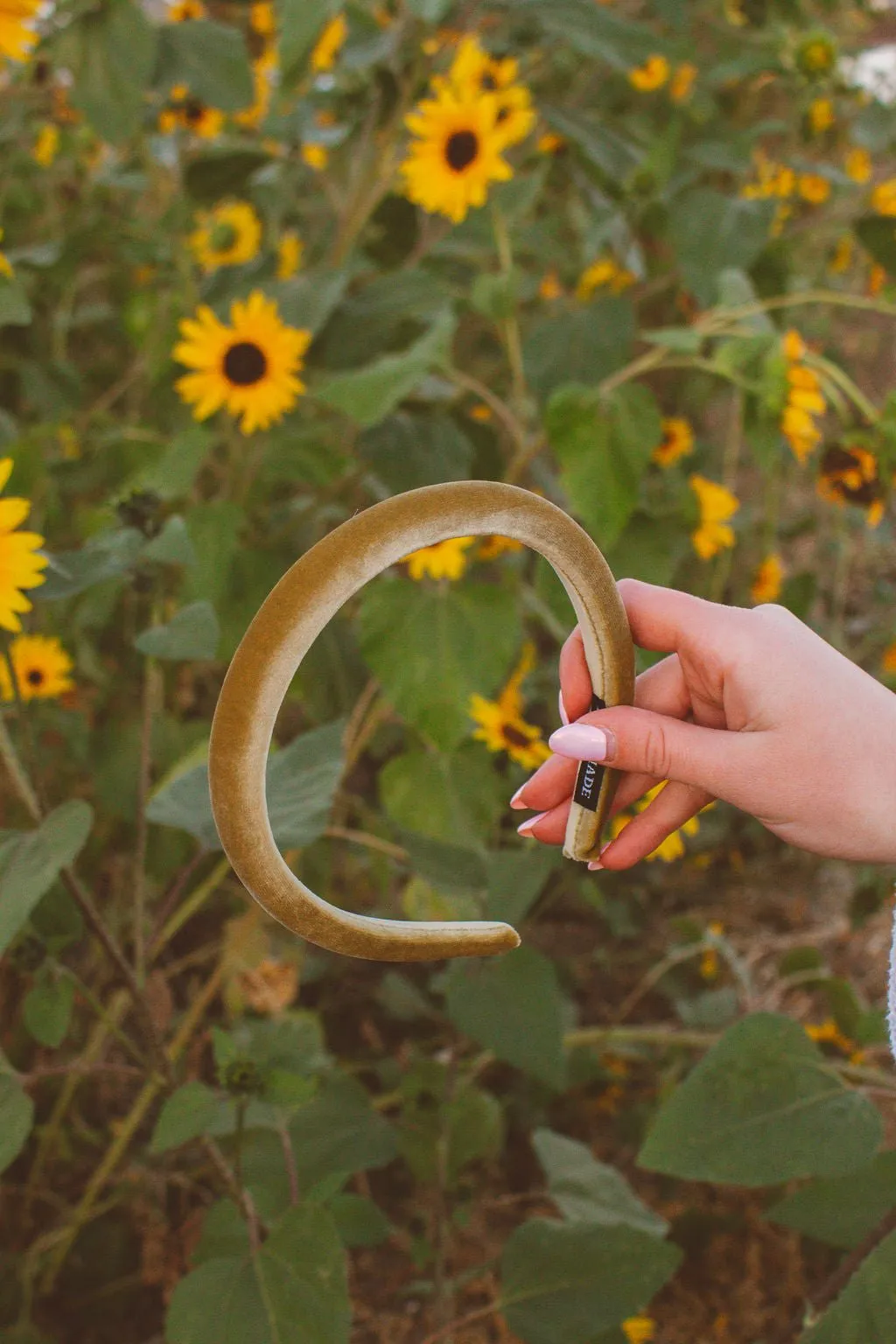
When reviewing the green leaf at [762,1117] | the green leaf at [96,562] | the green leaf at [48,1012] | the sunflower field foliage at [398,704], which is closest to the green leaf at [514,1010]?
the sunflower field foliage at [398,704]

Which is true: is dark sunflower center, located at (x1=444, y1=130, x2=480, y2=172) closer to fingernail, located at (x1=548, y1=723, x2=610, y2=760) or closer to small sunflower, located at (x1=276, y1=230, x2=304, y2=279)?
small sunflower, located at (x1=276, y1=230, x2=304, y2=279)

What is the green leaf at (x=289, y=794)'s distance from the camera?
55 centimetres

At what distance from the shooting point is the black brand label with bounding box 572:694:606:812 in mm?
441

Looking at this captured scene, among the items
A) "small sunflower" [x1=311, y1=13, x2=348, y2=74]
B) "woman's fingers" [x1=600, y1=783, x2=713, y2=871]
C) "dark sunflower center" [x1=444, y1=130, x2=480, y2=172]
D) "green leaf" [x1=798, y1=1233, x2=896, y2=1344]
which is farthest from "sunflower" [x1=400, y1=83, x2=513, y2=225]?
"green leaf" [x1=798, y1=1233, x2=896, y2=1344]

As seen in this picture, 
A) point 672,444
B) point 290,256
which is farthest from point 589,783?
point 290,256

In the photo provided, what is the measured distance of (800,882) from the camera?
1.22 m

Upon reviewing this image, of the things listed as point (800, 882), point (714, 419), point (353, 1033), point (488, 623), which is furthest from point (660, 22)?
point (353, 1033)

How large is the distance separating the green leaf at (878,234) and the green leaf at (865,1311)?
76 centimetres

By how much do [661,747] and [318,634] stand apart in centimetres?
17

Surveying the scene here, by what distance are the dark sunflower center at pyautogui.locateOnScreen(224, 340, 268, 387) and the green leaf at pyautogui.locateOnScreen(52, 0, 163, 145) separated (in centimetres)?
15

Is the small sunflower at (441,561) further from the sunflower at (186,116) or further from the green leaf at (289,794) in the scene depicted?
the sunflower at (186,116)

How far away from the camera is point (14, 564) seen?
0.45 meters

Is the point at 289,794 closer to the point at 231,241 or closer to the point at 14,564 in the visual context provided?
the point at 14,564

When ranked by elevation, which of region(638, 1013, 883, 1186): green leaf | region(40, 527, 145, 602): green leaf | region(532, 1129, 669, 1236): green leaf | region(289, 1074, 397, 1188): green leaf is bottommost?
region(532, 1129, 669, 1236): green leaf
